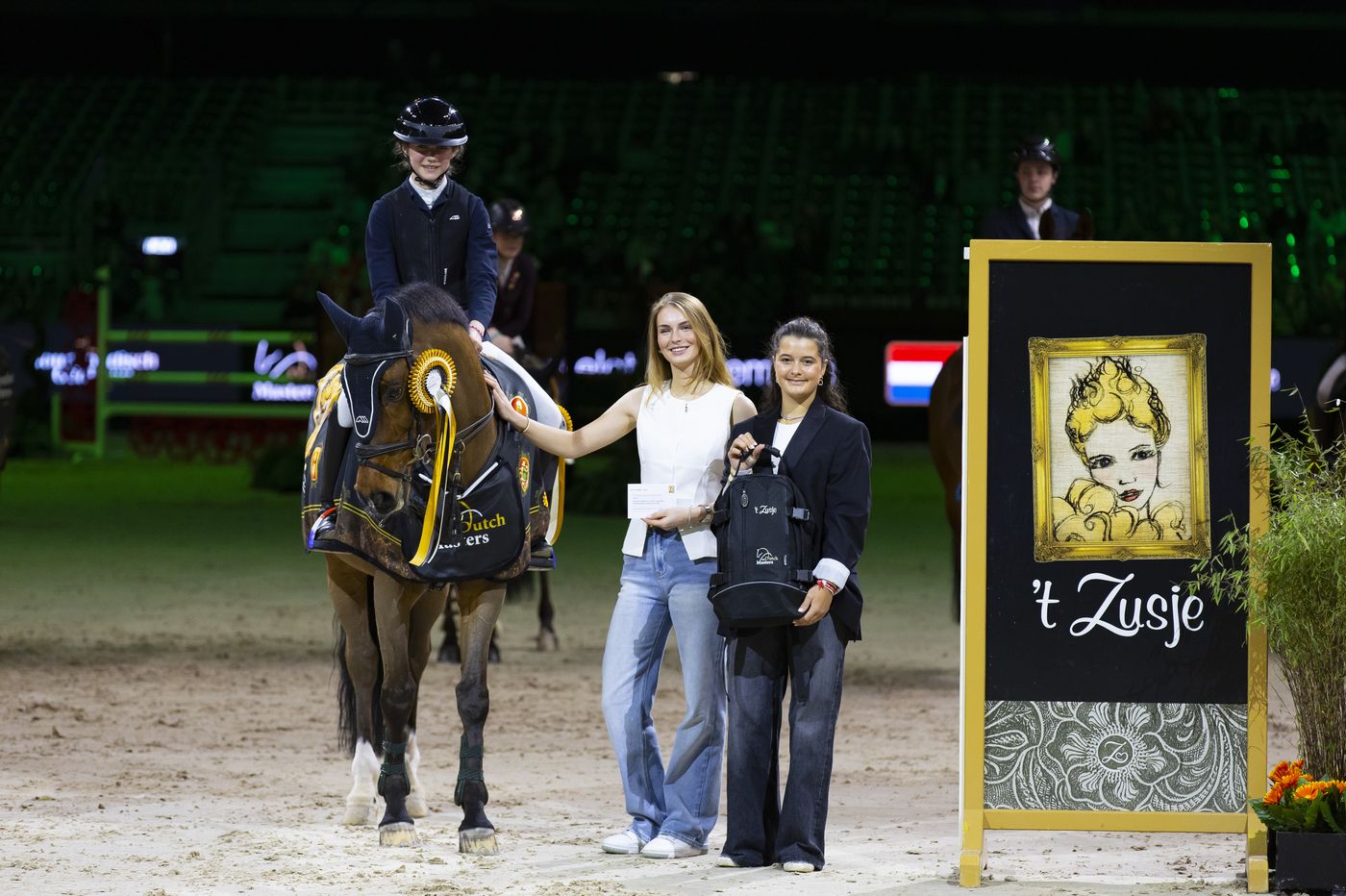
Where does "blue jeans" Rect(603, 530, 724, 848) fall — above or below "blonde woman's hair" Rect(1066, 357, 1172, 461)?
below

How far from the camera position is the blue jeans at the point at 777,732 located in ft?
18.2

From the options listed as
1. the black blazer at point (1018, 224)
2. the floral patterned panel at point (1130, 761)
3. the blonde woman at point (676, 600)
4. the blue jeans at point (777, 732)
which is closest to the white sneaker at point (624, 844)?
the blonde woman at point (676, 600)

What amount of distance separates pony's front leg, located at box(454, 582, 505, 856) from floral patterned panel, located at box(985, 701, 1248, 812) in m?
1.57

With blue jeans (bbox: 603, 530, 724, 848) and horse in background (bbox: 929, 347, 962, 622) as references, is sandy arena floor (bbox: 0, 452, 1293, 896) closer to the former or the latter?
blue jeans (bbox: 603, 530, 724, 848)

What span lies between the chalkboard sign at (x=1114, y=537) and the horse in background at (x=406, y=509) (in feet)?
5.09

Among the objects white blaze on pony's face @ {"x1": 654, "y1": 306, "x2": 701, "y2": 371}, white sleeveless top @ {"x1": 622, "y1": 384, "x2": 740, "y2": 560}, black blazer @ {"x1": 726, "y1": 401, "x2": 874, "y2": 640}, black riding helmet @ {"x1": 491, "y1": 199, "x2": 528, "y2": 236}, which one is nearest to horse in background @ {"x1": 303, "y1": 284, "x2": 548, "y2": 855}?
white sleeveless top @ {"x1": 622, "y1": 384, "x2": 740, "y2": 560}

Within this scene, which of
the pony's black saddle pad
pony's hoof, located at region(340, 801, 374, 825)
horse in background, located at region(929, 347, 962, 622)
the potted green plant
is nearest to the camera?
the potted green plant

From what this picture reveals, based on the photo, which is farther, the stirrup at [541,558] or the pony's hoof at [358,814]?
the stirrup at [541,558]

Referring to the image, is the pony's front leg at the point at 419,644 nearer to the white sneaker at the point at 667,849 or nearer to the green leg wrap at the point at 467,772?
the green leg wrap at the point at 467,772

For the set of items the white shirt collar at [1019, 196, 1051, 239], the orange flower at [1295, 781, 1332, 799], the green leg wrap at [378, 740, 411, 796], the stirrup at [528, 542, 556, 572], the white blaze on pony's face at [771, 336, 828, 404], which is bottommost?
the green leg wrap at [378, 740, 411, 796]

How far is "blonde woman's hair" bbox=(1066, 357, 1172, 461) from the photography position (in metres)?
5.43

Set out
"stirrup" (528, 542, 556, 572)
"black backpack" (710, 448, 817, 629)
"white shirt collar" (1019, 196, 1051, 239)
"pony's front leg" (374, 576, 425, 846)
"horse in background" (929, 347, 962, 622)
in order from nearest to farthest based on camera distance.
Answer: "black backpack" (710, 448, 817, 629) < "pony's front leg" (374, 576, 425, 846) < "stirrup" (528, 542, 556, 572) < "white shirt collar" (1019, 196, 1051, 239) < "horse in background" (929, 347, 962, 622)

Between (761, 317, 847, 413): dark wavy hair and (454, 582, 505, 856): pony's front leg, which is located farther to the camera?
(454, 582, 505, 856): pony's front leg

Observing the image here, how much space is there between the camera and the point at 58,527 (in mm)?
15883
